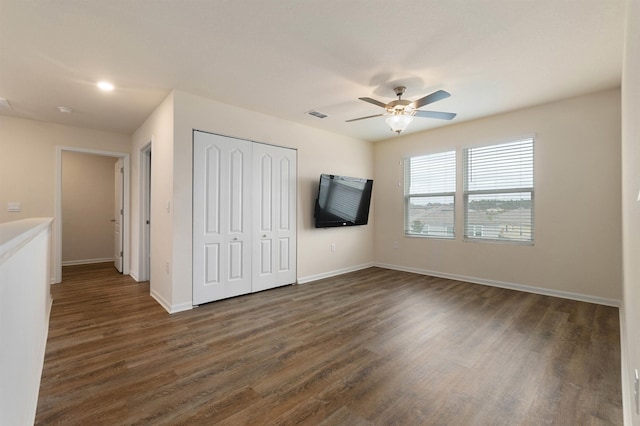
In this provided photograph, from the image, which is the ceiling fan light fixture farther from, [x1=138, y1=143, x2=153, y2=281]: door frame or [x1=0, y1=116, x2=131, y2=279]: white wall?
[x1=0, y1=116, x2=131, y2=279]: white wall

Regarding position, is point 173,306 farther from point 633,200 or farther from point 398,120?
point 633,200

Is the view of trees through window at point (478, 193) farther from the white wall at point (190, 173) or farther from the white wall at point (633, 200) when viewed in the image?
the white wall at point (633, 200)

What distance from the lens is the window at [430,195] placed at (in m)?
4.82

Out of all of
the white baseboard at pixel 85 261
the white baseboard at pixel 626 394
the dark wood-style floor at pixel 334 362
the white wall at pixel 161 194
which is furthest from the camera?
the white baseboard at pixel 85 261

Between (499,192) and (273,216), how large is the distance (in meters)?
3.37

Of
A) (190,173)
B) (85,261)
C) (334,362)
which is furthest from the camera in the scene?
(85,261)

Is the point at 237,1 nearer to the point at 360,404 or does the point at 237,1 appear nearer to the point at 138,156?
the point at 360,404

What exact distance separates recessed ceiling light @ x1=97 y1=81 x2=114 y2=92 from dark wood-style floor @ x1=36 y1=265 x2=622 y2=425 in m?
2.51

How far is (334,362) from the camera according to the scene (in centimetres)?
220

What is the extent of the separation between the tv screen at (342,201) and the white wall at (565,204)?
1.56m

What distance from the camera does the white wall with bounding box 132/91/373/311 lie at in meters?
3.31

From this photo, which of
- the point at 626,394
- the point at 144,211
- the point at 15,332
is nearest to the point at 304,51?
the point at 15,332

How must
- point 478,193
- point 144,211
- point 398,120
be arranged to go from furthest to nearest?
point 144,211, point 478,193, point 398,120

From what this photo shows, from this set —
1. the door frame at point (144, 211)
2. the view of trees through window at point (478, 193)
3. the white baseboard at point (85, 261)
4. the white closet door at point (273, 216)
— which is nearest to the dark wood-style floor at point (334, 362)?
the white closet door at point (273, 216)
